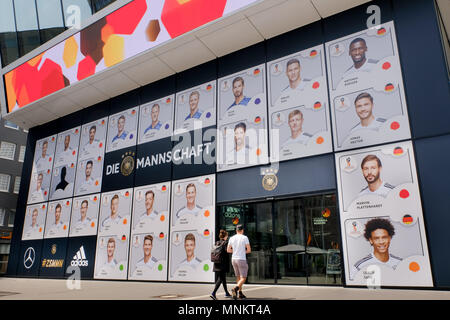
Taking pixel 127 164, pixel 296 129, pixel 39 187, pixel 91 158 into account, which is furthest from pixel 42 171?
pixel 296 129

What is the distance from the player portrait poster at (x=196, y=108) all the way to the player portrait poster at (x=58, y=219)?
23.2 ft

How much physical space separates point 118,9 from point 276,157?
8.81m

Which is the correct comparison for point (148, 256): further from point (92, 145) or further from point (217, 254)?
point (92, 145)

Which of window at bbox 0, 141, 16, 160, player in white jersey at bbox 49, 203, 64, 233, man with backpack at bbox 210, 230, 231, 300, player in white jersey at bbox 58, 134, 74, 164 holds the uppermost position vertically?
window at bbox 0, 141, 16, 160

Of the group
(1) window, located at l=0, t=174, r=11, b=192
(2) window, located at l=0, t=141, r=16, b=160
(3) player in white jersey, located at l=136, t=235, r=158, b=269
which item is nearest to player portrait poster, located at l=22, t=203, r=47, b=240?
(3) player in white jersey, located at l=136, t=235, r=158, b=269

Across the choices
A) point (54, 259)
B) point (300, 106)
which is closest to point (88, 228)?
point (54, 259)

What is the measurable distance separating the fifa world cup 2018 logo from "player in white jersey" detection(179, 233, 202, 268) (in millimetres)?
4231

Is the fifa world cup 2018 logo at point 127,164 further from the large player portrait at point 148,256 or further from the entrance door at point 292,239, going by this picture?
the entrance door at point 292,239

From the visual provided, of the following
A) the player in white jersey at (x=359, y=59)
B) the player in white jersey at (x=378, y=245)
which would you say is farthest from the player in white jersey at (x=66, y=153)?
the player in white jersey at (x=378, y=245)

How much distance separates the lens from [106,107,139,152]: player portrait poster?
15.0 m

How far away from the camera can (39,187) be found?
1828 centimetres

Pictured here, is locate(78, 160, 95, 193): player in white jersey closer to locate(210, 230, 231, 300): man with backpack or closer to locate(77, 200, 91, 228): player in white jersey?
locate(77, 200, 91, 228): player in white jersey

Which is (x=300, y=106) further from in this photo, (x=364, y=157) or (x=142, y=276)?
(x=142, y=276)

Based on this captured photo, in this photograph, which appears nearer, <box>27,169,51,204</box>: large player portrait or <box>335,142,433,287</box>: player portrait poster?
<box>335,142,433,287</box>: player portrait poster
